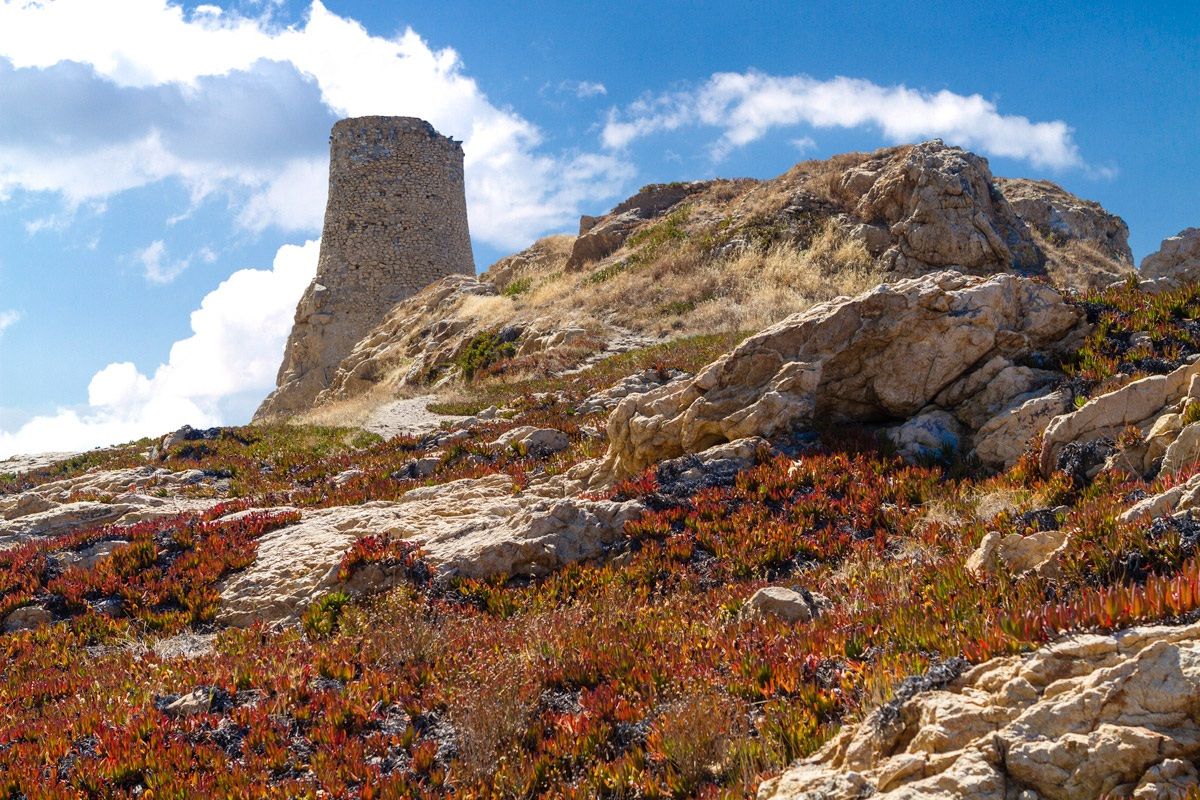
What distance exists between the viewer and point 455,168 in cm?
4484

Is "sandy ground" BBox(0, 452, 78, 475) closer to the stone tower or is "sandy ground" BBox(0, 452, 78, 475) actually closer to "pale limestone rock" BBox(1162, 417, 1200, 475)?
the stone tower

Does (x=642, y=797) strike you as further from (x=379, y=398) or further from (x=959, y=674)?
(x=379, y=398)

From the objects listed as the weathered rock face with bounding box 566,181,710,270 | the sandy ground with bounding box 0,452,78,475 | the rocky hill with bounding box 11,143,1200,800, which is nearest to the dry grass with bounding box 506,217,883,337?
the weathered rock face with bounding box 566,181,710,270

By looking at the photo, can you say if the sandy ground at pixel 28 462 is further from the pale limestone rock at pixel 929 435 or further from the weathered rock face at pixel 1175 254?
the weathered rock face at pixel 1175 254

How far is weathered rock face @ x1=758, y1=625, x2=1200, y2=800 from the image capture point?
12.0 ft

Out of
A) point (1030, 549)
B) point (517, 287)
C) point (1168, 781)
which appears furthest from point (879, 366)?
point (517, 287)

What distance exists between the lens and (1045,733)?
12.8ft

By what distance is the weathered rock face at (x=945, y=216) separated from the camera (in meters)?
27.9

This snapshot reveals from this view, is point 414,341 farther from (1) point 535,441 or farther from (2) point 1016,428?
(2) point 1016,428

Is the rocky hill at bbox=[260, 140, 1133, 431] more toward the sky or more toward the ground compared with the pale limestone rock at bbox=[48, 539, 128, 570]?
more toward the sky

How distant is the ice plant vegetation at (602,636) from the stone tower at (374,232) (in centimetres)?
3215

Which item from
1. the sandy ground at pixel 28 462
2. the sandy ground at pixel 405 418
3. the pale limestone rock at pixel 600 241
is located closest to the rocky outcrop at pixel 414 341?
the pale limestone rock at pixel 600 241

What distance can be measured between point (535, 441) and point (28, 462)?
19.4m

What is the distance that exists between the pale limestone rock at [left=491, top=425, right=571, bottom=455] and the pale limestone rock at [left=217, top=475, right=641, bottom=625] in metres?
3.45
